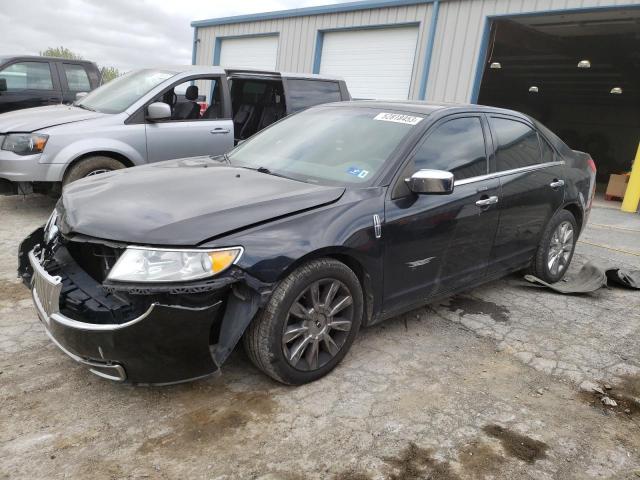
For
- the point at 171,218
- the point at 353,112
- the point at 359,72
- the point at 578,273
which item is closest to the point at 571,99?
the point at 359,72

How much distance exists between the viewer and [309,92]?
7082 mm

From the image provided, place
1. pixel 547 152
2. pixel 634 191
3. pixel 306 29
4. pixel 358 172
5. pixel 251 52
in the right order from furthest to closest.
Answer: pixel 251 52 < pixel 306 29 < pixel 634 191 < pixel 547 152 < pixel 358 172

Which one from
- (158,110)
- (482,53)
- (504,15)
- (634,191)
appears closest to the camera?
(158,110)

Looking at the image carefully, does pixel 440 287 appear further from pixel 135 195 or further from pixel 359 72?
pixel 359 72

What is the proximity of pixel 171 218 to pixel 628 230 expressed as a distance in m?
8.14

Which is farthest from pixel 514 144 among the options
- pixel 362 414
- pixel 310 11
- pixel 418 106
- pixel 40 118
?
pixel 310 11

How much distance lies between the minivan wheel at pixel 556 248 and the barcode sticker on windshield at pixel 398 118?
184 centimetres

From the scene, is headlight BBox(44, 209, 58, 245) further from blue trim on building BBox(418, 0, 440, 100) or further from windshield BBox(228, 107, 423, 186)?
blue trim on building BBox(418, 0, 440, 100)

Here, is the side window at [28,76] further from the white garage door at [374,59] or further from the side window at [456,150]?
the side window at [456,150]

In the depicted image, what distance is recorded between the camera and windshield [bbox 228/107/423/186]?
10.6 feet

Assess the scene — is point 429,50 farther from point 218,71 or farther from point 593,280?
point 593,280

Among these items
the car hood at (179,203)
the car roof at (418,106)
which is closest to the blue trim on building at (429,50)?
the car roof at (418,106)

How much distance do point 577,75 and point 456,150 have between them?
63.8 ft

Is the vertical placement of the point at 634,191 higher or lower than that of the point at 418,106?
lower
